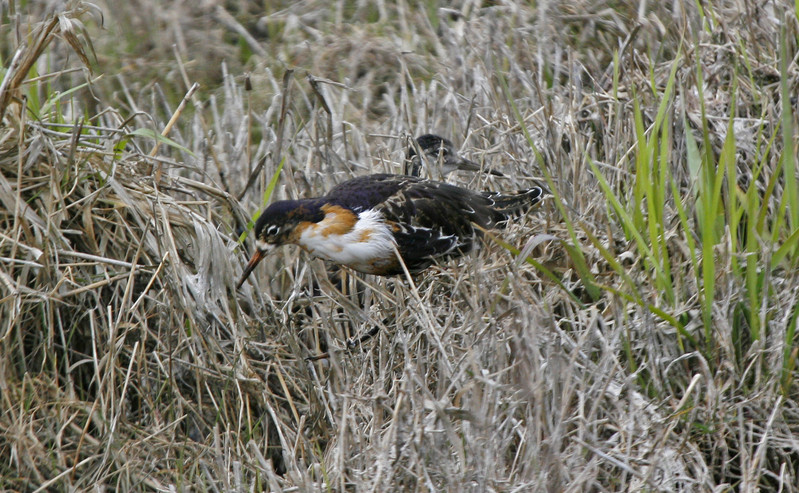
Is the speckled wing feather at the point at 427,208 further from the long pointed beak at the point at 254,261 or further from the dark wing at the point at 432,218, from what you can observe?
the long pointed beak at the point at 254,261

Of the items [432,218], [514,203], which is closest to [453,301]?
[432,218]

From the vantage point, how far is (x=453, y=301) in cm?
427

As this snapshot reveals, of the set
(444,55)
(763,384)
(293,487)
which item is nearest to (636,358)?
(763,384)

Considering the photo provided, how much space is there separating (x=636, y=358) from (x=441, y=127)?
2.53 m

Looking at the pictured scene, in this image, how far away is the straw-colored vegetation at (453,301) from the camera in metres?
3.57

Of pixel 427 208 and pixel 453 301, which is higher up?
pixel 427 208

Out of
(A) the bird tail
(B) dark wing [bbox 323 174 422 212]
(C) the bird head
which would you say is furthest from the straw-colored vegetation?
(B) dark wing [bbox 323 174 422 212]

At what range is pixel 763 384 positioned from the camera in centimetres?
377

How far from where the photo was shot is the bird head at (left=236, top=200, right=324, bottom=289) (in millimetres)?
4422

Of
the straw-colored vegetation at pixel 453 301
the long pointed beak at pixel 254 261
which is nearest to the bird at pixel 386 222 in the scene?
the long pointed beak at pixel 254 261

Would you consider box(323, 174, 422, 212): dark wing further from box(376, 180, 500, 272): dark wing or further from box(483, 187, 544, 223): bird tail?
box(483, 187, 544, 223): bird tail

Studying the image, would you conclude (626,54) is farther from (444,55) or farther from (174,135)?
(174,135)

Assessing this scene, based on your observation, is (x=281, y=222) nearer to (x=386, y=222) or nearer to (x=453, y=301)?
(x=386, y=222)

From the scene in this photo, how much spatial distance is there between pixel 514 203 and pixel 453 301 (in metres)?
0.85
